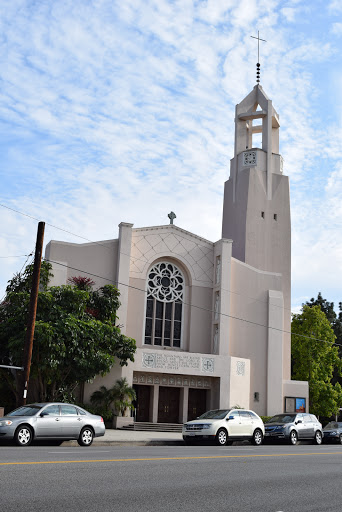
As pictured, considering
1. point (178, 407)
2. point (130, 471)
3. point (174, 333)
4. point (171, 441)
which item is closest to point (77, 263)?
point (174, 333)

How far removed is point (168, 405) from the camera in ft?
116

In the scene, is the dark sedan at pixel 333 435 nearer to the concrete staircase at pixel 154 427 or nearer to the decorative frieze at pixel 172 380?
the concrete staircase at pixel 154 427

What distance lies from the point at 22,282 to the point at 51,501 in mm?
23260

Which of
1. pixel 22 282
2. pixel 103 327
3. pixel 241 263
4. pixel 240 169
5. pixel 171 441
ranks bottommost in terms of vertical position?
pixel 171 441

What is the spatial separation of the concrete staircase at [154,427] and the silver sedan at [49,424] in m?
12.8

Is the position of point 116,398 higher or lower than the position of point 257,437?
higher

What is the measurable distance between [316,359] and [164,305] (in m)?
15.8

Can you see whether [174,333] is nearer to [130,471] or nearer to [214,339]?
[214,339]

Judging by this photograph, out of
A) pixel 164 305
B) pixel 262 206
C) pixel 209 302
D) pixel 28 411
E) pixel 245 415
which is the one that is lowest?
pixel 28 411

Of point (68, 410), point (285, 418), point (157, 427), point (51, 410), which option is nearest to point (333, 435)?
point (285, 418)

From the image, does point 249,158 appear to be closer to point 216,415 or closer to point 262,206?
point 262,206

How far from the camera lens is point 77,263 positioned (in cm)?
3406

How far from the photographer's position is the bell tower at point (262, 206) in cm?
4141

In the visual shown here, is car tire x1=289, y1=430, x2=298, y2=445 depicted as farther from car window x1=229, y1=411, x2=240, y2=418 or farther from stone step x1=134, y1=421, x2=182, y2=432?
stone step x1=134, y1=421, x2=182, y2=432
